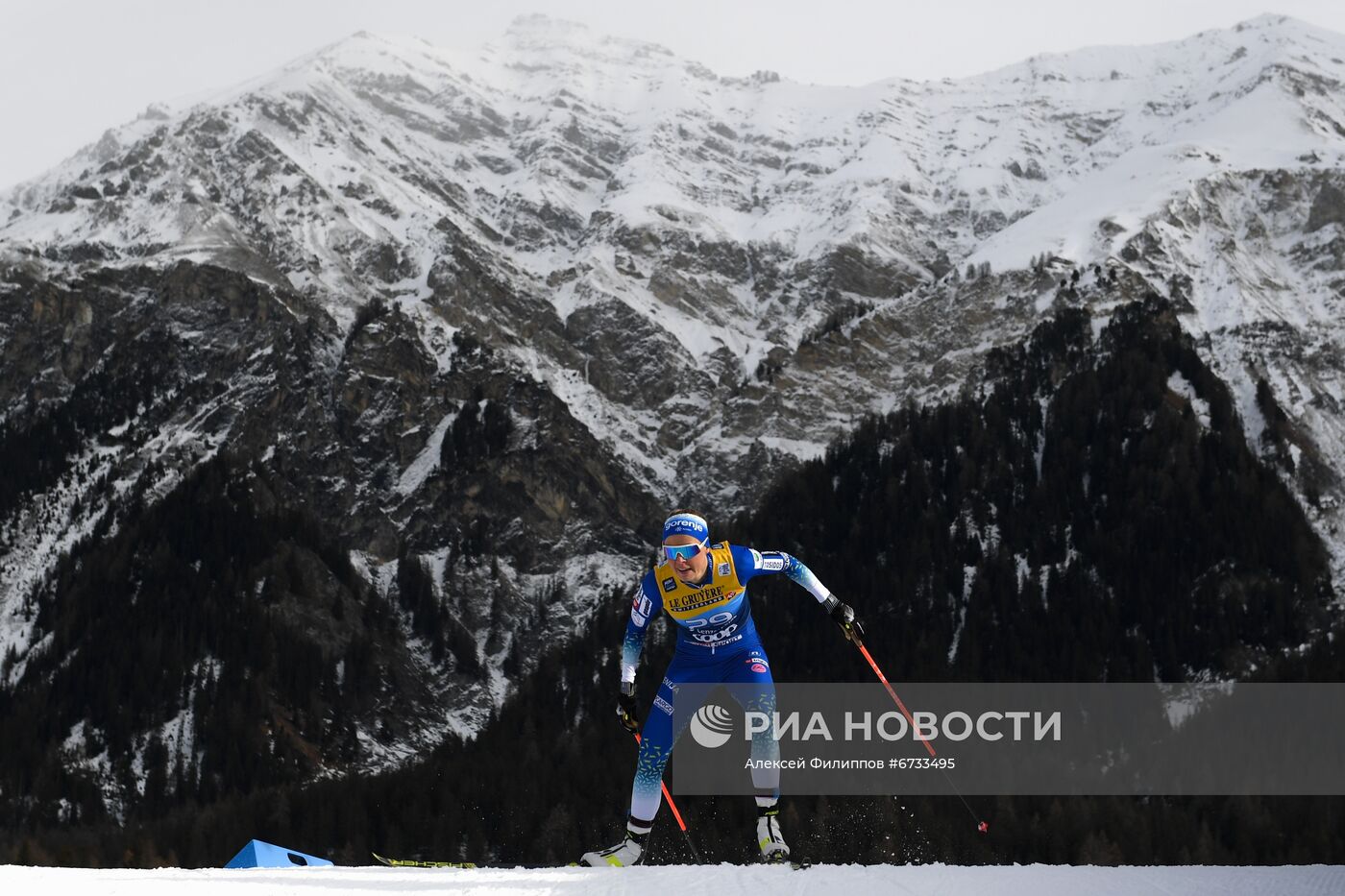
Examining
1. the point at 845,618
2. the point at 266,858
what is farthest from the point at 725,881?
the point at 266,858

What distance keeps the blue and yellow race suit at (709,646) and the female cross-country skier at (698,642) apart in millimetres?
12

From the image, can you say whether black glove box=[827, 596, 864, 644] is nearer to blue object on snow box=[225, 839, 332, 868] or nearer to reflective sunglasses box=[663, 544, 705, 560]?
reflective sunglasses box=[663, 544, 705, 560]

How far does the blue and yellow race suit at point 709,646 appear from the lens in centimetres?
1750

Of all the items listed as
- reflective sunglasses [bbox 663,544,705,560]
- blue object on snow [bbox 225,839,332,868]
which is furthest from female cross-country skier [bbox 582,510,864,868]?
blue object on snow [bbox 225,839,332,868]

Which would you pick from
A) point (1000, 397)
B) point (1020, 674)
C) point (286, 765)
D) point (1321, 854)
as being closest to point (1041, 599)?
point (1020, 674)

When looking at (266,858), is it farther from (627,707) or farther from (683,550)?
(683,550)

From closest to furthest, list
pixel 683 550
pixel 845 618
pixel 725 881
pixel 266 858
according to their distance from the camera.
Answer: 1. pixel 725 881
2. pixel 683 550
3. pixel 845 618
4. pixel 266 858

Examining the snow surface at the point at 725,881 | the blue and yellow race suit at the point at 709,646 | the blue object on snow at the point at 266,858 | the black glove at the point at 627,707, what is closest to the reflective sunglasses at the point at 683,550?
the blue and yellow race suit at the point at 709,646

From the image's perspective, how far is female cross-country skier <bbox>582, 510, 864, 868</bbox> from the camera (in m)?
17.4

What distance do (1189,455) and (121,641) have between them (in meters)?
117

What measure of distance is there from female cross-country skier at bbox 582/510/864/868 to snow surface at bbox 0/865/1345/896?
2.38 m

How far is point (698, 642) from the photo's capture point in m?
17.8

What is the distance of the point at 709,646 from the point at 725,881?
154 inches

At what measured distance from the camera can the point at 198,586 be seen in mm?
163875
